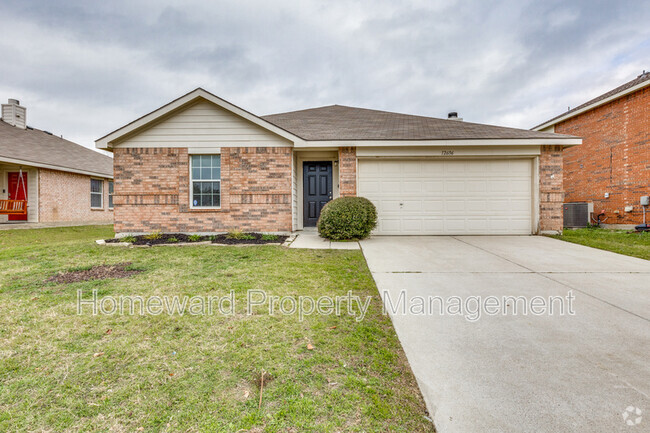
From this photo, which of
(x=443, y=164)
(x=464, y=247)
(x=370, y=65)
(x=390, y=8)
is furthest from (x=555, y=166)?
(x=370, y=65)

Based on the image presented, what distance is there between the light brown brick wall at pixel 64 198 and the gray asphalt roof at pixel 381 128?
36.0ft

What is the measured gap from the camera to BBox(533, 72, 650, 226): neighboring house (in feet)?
32.6

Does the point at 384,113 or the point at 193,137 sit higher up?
the point at 384,113

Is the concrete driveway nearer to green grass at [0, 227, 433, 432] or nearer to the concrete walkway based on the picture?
green grass at [0, 227, 433, 432]

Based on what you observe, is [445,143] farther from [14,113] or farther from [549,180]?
[14,113]

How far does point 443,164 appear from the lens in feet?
29.4

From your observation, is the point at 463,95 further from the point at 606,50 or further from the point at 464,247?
the point at 464,247

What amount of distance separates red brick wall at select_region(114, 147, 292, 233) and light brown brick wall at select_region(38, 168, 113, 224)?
8062 mm

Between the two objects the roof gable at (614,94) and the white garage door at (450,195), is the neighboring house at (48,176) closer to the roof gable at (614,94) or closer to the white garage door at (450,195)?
the white garage door at (450,195)

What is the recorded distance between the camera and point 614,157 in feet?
35.7

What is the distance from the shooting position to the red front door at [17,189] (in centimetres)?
1292

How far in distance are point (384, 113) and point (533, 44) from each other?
26.9 ft

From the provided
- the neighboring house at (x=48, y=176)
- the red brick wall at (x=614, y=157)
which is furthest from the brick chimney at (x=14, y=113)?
the red brick wall at (x=614, y=157)

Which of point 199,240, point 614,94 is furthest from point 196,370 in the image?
point 614,94
